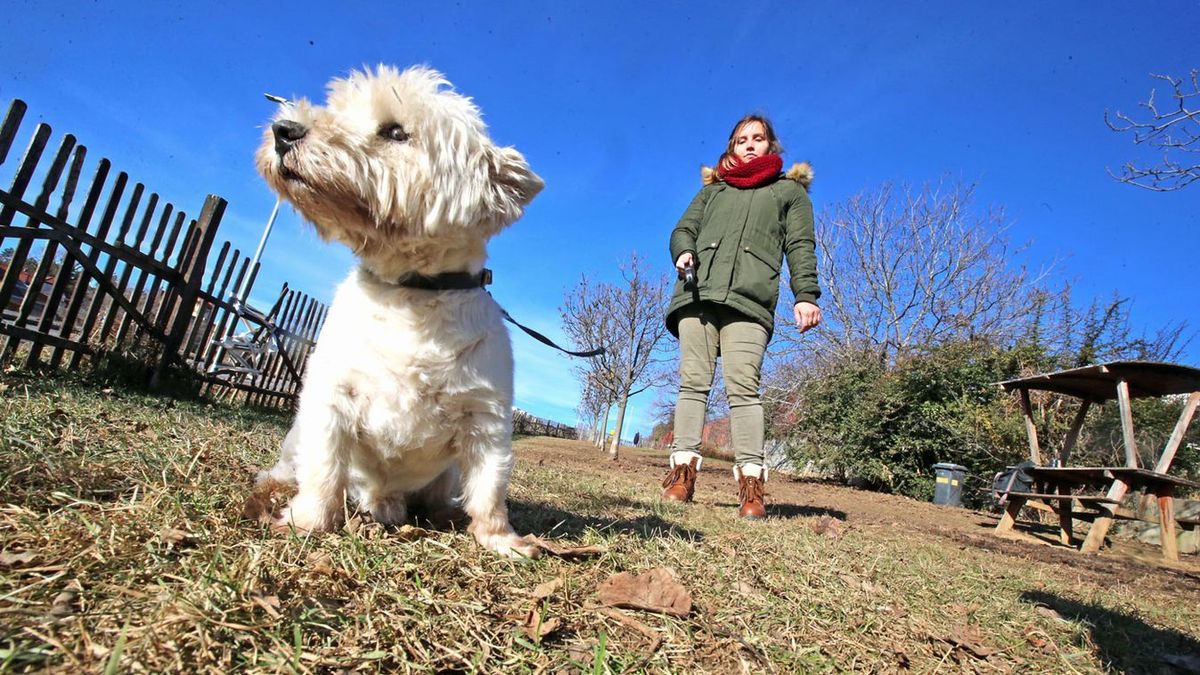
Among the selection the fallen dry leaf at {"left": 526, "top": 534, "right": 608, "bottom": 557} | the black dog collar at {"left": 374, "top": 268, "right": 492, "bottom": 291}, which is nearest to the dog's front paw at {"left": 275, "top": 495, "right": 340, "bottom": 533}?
the fallen dry leaf at {"left": 526, "top": 534, "right": 608, "bottom": 557}

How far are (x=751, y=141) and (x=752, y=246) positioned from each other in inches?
46.0

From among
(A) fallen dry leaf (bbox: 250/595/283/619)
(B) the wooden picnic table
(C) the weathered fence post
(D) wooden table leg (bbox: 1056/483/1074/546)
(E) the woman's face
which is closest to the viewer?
(A) fallen dry leaf (bbox: 250/595/283/619)

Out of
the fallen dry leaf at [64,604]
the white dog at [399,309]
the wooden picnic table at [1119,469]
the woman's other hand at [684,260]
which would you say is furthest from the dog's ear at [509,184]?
the wooden picnic table at [1119,469]

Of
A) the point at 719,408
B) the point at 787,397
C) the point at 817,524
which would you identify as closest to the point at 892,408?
the point at 787,397

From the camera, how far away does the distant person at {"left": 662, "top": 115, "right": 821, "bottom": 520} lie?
4688 millimetres

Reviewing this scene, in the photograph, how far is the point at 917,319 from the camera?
1856 cm

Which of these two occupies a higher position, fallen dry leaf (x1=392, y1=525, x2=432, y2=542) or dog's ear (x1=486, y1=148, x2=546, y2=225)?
dog's ear (x1=486, y1=148, x2=546, y2=225)

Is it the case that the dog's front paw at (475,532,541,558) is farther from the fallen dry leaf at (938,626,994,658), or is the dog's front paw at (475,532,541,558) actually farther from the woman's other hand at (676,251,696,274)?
the woman's other hand at (676,251,696,274)

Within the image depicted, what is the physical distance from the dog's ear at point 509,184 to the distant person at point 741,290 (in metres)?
2.52

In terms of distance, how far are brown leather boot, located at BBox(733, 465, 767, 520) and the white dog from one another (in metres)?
2.69

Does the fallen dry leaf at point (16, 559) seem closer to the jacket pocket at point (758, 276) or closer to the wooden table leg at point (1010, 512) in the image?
the jacket pocket at point (758, 276)

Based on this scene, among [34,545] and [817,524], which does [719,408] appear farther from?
[34,545]

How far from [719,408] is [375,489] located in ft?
79.7

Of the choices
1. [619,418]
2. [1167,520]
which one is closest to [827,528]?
[1167,520]
